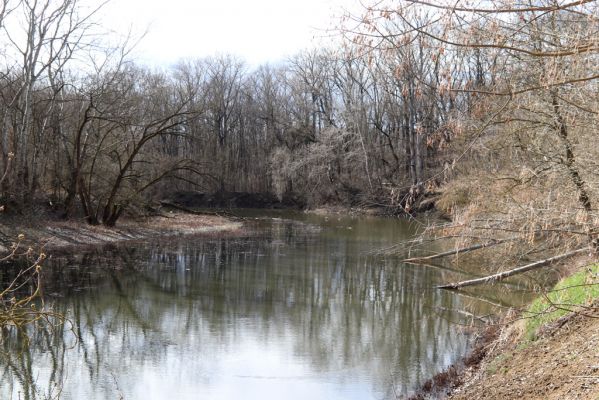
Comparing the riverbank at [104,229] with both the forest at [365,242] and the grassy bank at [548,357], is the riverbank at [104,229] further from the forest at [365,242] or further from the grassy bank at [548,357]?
the grassy bank at [548,357]

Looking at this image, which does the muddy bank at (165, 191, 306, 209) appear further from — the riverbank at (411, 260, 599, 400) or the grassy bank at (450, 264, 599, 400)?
the grassy bank at (450, 264, 599, 400)

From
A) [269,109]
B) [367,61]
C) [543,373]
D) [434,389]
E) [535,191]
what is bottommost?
[434,389]

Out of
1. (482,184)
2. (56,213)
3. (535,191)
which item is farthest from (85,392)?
(56,213)

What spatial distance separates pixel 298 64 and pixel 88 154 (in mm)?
27750

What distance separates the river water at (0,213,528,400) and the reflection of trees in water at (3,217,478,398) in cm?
3

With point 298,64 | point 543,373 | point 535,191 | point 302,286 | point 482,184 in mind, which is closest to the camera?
point 543,373

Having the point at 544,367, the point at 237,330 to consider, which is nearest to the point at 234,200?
the point at 237,330

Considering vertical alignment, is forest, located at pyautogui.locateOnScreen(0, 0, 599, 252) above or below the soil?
above

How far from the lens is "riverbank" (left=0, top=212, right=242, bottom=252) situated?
18.6m

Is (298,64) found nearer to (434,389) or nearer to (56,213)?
(56,213)

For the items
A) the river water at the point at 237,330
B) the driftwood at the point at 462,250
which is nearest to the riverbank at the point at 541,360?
the river water at the point at 237,330

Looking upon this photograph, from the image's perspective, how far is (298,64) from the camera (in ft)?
158

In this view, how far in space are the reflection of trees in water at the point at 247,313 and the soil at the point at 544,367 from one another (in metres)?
1.16

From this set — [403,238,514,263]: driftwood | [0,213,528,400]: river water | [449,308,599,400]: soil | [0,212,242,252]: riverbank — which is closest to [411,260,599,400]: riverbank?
[449,308,599,400]: soil
